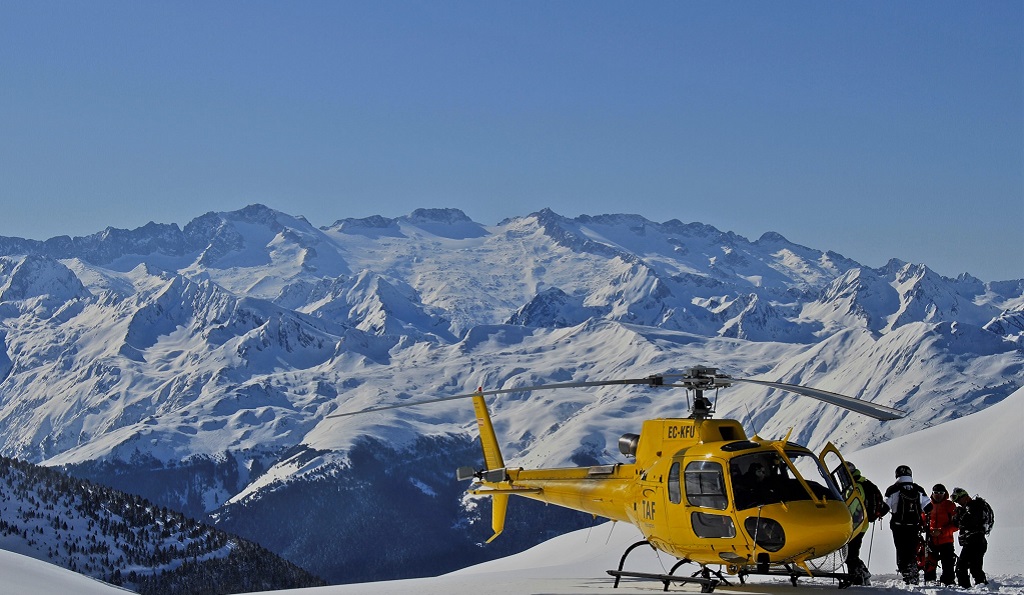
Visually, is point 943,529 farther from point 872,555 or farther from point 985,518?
point 872,555

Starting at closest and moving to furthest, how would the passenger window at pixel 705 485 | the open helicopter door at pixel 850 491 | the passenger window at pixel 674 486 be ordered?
the passenger window at pixel 705 485 → the open helicopter door at pixel 850 491 → the passenger window at pixel 674 486

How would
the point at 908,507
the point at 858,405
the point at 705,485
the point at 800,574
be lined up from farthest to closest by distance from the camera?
the point at 908,507, the point at 705,485, the point at 800,574, the point at 858,405

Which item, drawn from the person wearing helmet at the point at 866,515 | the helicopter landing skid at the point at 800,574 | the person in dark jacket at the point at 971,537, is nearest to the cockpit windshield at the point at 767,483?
the helicopter landing skid at the point at 800,574

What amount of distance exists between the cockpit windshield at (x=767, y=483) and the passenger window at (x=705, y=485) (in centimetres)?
30

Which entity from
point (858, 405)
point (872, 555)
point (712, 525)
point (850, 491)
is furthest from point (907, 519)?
point (872, 555)

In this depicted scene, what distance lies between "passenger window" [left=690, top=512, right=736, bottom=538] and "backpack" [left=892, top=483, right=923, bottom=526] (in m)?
5.35

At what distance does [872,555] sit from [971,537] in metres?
21.3

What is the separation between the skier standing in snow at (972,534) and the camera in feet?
77.4

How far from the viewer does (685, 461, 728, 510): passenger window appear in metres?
21.9

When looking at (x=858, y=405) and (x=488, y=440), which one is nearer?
(x=858, y=405)

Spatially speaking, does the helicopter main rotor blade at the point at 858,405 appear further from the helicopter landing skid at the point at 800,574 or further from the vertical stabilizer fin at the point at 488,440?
the vertical stabilizer fin at the point at 488,440

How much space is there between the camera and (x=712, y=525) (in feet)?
72.4

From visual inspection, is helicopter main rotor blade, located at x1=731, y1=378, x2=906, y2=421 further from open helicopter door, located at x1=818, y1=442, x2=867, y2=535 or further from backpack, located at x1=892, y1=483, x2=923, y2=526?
backpack, located at x1=892, y1=483, x2=923, y2=526

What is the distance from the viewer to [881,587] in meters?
22.3
